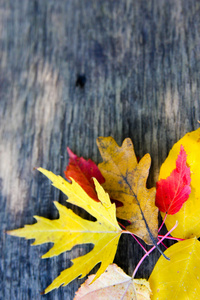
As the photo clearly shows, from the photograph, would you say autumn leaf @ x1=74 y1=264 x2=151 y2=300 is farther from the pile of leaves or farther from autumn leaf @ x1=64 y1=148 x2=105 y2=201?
autumn leaf @ x1=64 y1=148 x2=105 y2=201

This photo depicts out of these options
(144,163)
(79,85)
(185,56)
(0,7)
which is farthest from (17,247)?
(0,7)

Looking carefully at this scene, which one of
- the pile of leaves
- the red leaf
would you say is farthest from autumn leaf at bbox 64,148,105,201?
the red leaf

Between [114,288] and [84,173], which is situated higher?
[84,173]

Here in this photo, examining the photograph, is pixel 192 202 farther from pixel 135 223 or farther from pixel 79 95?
pixel 79 95

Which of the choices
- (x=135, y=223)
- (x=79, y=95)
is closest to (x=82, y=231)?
(x=135, y=223)

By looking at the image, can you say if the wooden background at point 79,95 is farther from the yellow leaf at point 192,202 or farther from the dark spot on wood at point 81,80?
the yellow leaf at point 192,202

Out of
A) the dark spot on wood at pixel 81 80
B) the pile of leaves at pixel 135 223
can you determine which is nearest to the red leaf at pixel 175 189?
the pile of leaves at pixel 135 223
